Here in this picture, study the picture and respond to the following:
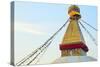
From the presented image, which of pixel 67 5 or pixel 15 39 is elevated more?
pixel 67 5

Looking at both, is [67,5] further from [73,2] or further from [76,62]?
[76,62]

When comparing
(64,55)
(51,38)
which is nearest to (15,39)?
(51,38)

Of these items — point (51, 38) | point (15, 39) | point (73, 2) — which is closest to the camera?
point (15, 39)

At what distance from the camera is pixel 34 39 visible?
2006 mm

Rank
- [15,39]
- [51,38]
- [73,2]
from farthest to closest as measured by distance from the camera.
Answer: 1. [73,2]
2. [51,38]
3. [15,39]

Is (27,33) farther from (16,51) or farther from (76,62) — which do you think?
(76,62)

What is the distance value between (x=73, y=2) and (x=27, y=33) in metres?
0.64

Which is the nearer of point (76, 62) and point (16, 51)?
point (16, 51)

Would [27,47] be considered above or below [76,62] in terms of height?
above

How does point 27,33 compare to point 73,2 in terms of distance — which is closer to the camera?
point 27,33

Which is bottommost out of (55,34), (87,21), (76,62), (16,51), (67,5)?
(76,62)

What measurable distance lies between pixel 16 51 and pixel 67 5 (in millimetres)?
739

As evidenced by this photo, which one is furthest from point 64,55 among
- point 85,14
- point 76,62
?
point 85,14

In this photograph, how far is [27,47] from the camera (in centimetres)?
197
